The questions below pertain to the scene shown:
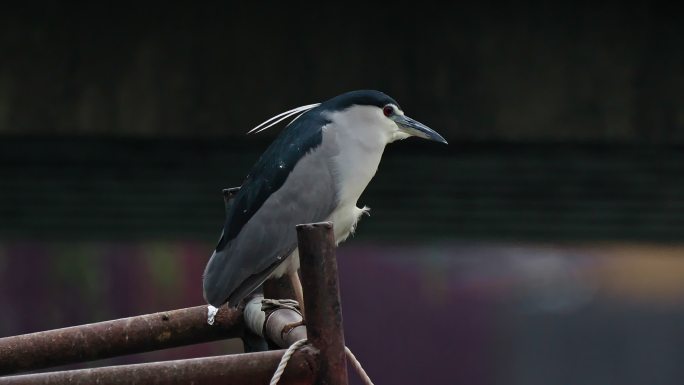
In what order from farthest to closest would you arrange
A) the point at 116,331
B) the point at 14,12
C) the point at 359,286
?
the point at 359,286, the point at 14,12, the point at 116,331

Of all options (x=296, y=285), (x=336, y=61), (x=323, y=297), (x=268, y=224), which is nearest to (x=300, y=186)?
(x=268, y=224)

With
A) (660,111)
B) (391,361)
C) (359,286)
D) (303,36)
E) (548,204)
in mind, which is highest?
(303,36)

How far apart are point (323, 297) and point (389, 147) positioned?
408cm

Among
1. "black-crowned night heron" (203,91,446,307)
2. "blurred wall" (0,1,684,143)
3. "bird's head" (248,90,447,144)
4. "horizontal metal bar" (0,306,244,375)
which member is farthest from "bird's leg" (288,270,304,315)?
"blurred wall" (0,1,684,143)

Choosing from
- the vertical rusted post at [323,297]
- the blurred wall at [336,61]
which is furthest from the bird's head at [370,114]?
the blurred wall at [336,61]

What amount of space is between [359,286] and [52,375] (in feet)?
16.6

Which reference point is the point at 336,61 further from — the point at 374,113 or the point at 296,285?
the point at 296,285

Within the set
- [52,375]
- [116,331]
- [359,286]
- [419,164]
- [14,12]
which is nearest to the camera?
[52,375]

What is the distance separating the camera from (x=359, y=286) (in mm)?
7148

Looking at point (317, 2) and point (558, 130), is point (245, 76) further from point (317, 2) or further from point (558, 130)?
point (558, 130)

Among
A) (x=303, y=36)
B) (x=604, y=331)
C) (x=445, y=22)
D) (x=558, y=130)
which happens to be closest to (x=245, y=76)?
(x=303, y=36)

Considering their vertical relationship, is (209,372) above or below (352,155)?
below

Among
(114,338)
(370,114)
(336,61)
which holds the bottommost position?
(114,338)

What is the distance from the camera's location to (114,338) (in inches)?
106
